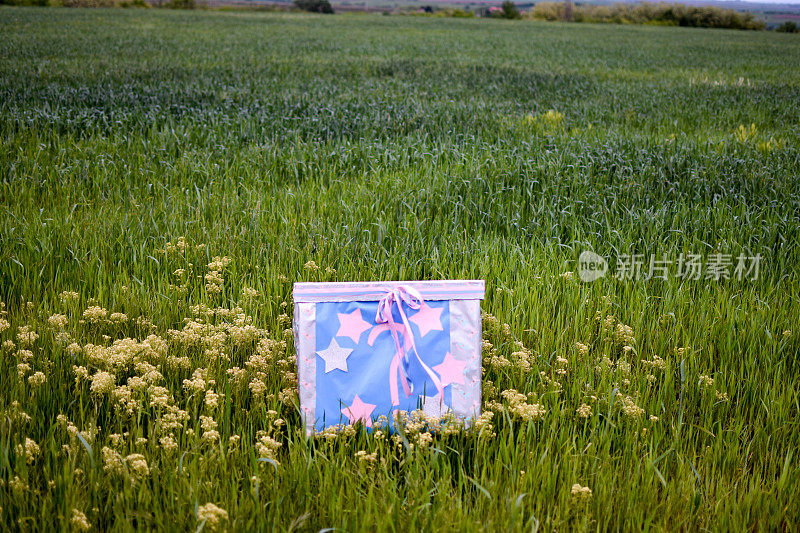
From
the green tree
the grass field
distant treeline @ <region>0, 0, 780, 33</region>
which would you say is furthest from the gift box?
the green tree

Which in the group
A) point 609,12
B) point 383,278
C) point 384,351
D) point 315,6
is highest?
point 609,12

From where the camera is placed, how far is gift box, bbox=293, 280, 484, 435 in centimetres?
201

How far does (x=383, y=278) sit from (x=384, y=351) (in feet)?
4.08

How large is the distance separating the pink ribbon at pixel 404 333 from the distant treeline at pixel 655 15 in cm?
7681

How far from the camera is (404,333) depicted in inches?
80.2

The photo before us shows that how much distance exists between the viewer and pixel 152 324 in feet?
8.89

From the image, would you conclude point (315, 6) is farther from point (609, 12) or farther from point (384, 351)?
point (384, 351)

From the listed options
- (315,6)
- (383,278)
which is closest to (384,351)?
(383,278)

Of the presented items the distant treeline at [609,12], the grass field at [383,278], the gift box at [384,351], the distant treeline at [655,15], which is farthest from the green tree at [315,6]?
the gift box at [384,351]

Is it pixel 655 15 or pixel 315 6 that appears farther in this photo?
pixel 315 6

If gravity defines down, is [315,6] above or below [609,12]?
below

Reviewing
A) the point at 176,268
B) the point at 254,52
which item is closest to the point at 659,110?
the point at 176,268

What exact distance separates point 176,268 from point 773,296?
11.7 feet

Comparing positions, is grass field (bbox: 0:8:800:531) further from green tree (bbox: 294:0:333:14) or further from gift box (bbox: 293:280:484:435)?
green tree (bbox: 294:0:333:14)
